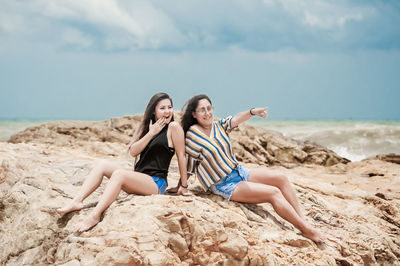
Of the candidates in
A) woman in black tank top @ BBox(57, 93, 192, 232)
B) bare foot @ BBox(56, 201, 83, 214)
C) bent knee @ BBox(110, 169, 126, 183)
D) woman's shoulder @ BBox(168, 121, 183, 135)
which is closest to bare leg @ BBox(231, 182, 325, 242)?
woman in black tank top @ BBox(57, 93, 192, 232)

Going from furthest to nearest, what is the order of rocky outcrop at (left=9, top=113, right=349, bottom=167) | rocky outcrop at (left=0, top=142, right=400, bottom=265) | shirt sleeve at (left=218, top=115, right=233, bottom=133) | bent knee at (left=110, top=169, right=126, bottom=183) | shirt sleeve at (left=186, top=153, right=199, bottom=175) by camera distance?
1. rocky outcrop at (left=9, top=113, right=349, bottom=167)
2. shirt sleeve at (left=218, top=115, right=233, bottom=133)
3. shirt sleeve at (left=186, top=153, right=199, bottom=175)
4. bent knee at (left=110, top=169, right=126, bottom=183)
5. rocky outcrop at (left=0, top=142, right=400, bottom=265)

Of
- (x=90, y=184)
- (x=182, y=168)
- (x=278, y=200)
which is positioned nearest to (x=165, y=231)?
(x=182, y=168)

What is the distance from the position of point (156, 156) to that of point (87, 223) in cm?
99

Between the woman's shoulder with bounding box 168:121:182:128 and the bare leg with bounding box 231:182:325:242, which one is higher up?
the woman's shoulder with bounding box 168:121:182:128

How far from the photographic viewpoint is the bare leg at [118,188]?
11.3 feet

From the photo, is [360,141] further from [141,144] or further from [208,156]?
[141,144]

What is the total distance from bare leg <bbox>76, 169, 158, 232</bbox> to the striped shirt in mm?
510

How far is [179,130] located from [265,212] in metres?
1.32

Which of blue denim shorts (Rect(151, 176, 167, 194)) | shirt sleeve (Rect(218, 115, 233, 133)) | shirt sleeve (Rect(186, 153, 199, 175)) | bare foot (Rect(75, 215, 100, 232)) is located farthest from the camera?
shirt sleeve (Rect(218, 115, 233, 133))

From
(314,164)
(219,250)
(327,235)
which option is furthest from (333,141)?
(219,250)

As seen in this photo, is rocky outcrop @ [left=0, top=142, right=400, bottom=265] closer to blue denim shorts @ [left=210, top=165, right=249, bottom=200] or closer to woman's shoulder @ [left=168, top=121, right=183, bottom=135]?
blue denim shorts @ [left=210, top=165, right=249, bottom=200]

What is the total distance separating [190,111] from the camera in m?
4.21

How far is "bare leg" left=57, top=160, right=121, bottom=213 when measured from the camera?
3.77 metres

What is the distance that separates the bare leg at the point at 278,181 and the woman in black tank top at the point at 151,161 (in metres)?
0.80
